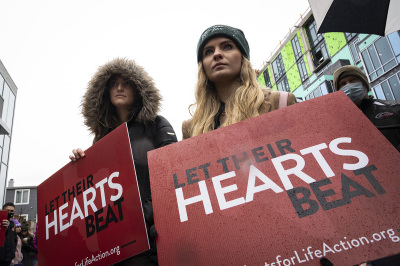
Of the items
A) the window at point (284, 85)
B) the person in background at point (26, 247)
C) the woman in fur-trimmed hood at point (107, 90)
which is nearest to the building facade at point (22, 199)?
the window at point (284, 85)

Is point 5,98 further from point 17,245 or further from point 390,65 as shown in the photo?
point 390,65

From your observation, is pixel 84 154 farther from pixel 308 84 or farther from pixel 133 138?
pixel 308 84

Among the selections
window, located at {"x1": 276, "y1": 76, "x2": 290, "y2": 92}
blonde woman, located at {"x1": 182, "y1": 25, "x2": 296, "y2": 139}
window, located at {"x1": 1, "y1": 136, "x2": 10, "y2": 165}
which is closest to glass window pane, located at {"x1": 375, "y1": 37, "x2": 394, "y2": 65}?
window, located at {"x1": 276, "y1": 76, "x2": 290, "y2": 92}

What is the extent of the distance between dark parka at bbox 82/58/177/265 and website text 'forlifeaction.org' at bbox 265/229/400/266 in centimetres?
88

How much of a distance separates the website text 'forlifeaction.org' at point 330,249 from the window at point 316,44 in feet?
65.2

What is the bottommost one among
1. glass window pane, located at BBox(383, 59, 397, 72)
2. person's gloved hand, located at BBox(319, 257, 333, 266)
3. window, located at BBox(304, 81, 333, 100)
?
person's gloved hand, located at BBox(319, 257, 333, 266)

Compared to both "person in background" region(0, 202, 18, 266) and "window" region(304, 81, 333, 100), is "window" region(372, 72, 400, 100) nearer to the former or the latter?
"window" region(304, 81, 333, 100)

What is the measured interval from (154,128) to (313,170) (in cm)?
99

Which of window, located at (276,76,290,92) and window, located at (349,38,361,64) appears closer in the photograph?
window, located at (349,38,361,64)

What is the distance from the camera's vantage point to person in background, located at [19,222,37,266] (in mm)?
5230

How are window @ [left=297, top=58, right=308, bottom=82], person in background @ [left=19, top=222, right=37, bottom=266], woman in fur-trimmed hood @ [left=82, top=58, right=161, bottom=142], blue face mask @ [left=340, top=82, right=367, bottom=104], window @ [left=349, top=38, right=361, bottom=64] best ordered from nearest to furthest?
woman in fur-trimmed hood @ [left=82, top=58, right=161, bottom=142] < blue face mask @ [left=340, top=82, right=367, bottom=104] < person in background @ [left=19, top=222, right=37, bottom=266] < window @ [left=349, top=38, right=361, bottom=64] < window @ [left=297, top=58, right=308, bottom=82]

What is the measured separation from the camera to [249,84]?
144cm

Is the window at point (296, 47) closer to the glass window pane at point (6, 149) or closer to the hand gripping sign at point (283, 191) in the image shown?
the glass window pane at point (6, 149)

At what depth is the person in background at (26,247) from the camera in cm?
523
